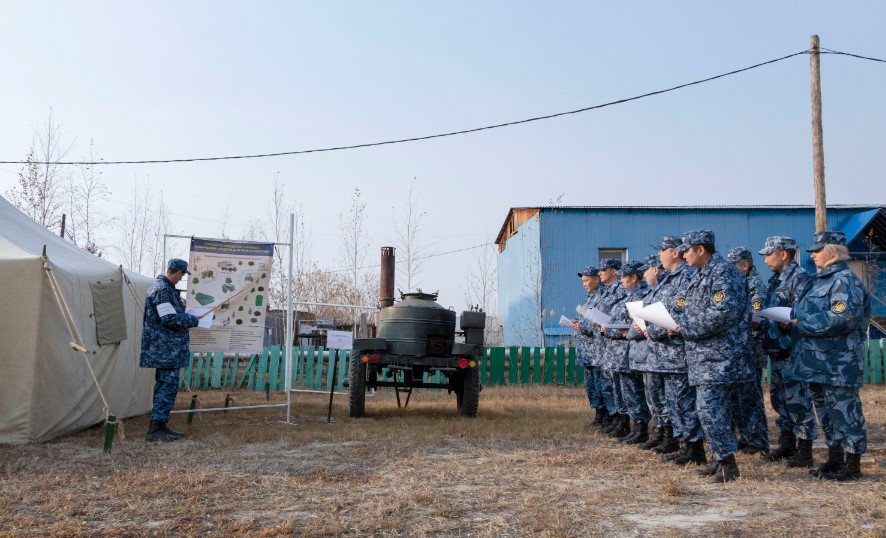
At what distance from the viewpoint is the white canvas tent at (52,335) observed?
704 cm

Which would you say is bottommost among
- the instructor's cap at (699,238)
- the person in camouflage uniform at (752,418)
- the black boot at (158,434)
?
the black boot at (158,434)

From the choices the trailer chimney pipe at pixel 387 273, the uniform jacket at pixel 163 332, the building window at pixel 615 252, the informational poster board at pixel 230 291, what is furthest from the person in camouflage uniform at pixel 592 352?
the building window at pixel 615 252

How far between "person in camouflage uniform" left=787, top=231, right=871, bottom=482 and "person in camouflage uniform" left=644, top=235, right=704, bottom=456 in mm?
792

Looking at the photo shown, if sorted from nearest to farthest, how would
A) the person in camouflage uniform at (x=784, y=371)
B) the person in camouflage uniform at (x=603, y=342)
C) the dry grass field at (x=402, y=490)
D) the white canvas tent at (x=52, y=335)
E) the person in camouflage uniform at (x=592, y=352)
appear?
1. the dry grass field at (x=402, y=490)
2. the person in camouflage uniform at (x=784, y=371)
3. the white canvas tent at (x=52, y=335)
4. the person in camouflage uniform at (x=603, y=342)
5. the person in camouflage uniform at (x=592, y=352)

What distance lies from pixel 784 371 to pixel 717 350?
1.08m

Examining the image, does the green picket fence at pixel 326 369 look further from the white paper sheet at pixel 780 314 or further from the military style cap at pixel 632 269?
the white paper sheet at pixel 780 314

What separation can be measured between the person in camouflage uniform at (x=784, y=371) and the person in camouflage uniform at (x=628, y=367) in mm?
1194

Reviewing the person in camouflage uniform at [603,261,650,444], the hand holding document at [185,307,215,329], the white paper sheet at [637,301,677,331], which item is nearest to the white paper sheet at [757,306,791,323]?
the white paper sheet at [637,301,677,331]

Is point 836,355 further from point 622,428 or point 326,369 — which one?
point 326,369

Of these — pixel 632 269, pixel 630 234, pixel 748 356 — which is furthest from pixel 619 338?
pixel 630 234

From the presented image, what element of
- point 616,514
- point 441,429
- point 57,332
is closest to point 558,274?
point 441,429

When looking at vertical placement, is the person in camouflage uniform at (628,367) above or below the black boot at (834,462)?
above

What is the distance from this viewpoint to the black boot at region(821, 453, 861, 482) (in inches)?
202

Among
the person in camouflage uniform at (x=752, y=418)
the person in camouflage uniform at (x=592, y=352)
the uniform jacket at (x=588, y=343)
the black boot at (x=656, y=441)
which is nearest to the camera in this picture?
the person in camouflage uniform at (x=752, y=418)
